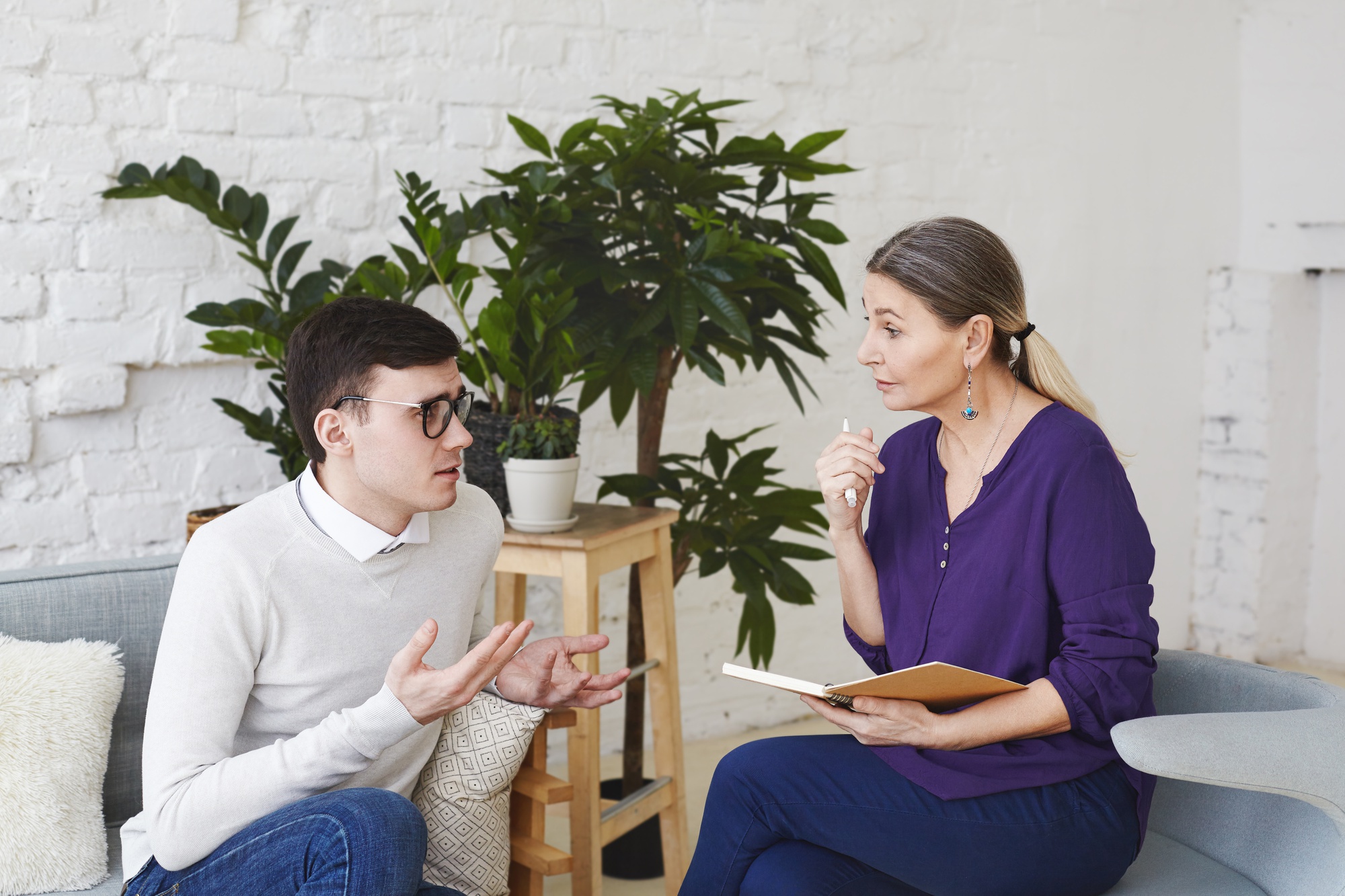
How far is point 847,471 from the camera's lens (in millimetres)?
1574

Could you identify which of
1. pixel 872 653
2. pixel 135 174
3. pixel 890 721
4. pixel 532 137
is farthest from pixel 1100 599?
pixel 135 174

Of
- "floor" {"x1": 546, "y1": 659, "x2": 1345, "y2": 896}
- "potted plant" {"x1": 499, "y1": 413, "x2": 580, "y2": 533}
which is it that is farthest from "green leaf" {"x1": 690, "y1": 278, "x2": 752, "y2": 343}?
"floor" {"x1": 546, "y1": 659, "x2": 1345, "y2": 896}

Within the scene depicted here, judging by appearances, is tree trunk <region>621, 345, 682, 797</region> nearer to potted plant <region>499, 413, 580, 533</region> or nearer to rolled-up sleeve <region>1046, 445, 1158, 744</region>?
potted plant <region>499, 413, 580, 533</region>

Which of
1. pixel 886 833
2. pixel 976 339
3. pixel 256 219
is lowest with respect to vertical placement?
pixel 886 833

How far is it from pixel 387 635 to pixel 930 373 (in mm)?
799

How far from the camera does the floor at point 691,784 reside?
2402 mm

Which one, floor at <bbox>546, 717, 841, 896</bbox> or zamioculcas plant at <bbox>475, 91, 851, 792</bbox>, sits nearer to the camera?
zamioculcas plant at <bbox>475, 91, 851, 792</bbox>

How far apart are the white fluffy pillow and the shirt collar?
0.44 m

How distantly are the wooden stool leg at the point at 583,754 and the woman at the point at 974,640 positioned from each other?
474mm

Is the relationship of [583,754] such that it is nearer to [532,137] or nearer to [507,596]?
[507,596]

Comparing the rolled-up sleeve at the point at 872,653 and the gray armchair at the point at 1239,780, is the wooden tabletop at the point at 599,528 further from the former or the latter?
the gray armchair at the point at 1239,780

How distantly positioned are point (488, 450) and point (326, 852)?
91 centimetres

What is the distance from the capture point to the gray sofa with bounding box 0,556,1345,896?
1.24 m

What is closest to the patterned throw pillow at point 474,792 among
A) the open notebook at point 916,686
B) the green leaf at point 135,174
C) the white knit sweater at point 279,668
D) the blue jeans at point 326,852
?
the white knit sweater at point 279,668
